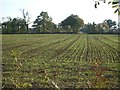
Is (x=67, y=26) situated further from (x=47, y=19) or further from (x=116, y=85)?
(x=116, y=85)

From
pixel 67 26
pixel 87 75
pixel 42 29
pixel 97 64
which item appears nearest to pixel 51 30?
pixel 42 29

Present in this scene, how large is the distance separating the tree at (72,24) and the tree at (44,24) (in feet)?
26.1

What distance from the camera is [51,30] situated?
310 ft

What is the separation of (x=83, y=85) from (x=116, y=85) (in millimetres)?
1075

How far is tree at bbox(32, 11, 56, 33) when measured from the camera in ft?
310

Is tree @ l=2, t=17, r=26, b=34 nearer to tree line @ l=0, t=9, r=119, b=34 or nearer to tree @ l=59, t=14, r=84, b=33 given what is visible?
tree line @ l=0, t=9, r=119, b=34

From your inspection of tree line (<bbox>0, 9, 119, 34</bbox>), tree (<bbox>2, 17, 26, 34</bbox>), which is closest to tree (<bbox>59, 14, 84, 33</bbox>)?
tree line (<bbox>0, 9, 119, 34</bbox>)

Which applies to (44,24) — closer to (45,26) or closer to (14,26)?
(45,26)

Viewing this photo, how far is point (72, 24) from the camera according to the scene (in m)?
103

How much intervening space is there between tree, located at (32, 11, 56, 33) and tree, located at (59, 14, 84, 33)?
26.1 feet

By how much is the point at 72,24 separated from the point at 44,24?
11.4 metres

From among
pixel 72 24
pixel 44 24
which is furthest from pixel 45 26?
pixel 72 24

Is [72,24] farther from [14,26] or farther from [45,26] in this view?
[14,26]

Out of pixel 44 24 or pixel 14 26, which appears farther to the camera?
pixel 44 24
